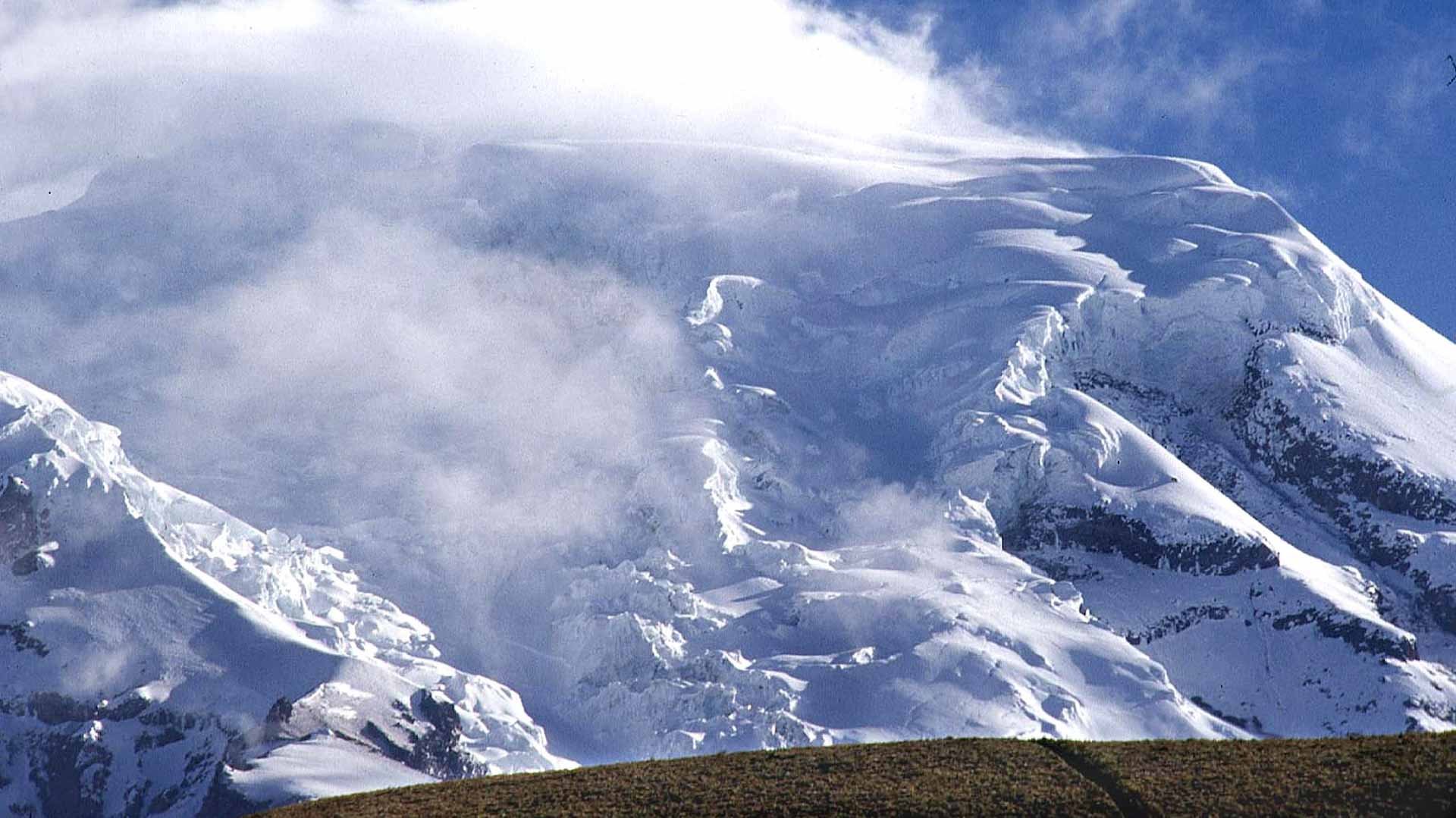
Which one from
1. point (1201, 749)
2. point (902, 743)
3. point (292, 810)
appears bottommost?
point (292, 810)

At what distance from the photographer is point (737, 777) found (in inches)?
4178

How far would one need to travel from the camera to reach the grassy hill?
9856cm

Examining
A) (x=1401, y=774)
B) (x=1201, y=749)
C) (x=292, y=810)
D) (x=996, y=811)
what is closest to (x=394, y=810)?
(x=292, y=810)

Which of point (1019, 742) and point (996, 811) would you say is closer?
point (996, 811)

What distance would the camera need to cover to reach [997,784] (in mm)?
102812

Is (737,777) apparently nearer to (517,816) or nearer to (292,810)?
(517,816)

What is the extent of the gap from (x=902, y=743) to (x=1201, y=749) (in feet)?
52.5

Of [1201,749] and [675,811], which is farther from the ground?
[1201,749]

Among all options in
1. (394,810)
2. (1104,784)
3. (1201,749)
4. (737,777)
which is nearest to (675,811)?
(737,777)

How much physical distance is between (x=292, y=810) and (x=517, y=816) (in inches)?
521

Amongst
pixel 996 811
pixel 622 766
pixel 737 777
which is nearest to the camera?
pixel 996 811

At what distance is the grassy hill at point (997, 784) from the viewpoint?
98.6 meters

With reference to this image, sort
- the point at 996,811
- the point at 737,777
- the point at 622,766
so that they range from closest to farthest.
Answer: the point at 996,811, the point at 737,777, the point at 622,766

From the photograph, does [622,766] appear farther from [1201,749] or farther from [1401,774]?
[1401,774]
